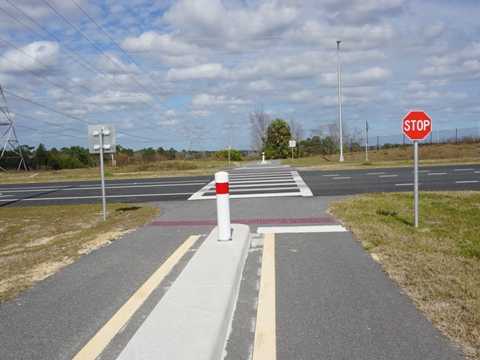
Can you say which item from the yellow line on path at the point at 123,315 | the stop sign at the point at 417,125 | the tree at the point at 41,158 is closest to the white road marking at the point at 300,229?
the stop sign at the point at 417,125

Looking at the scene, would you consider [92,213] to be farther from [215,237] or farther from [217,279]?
[217,279]

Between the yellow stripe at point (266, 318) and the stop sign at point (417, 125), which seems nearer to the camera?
the yellow stripe at point (266, 318)

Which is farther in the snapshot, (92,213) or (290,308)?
(92,213)

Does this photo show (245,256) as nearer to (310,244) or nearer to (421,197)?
(310,244)

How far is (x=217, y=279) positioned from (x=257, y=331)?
1.16 meters

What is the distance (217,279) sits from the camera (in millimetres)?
4867

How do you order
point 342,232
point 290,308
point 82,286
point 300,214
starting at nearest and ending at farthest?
1. point 290,308
2. point 82,286
3. point 342,232
4. point 300,214

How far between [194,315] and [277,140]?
5936 centimetres

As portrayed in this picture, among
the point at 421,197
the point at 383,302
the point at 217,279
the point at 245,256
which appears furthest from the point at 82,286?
the point at 421,197

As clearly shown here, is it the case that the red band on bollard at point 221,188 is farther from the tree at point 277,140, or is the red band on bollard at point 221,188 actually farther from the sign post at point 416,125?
the tree at point 277,140

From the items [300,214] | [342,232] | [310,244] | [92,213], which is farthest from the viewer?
[92,213]

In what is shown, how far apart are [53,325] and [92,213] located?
28.2ft

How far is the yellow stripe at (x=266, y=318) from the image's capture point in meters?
3.42

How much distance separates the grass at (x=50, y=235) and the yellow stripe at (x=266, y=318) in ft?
9.36
